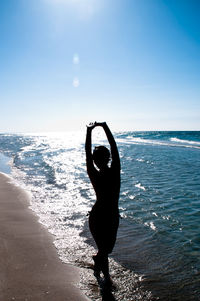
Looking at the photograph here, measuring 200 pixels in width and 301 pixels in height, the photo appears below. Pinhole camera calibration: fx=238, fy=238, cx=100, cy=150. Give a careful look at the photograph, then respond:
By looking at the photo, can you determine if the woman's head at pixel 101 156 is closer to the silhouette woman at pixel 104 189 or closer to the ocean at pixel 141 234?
the silhouette woman at pixel 104 189

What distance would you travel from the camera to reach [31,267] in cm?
451

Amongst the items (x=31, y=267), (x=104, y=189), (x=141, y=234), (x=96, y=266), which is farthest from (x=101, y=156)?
(x=141, y=234)

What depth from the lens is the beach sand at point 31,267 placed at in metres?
3.72

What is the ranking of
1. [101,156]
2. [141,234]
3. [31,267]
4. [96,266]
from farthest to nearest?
1. [141,234]
2. [31,267]
3. [96,266]
4. [101,156]

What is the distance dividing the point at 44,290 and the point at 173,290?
2.19 meters

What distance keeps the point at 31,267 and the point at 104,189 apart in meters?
2.38

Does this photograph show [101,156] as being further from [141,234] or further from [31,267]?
[141,234]

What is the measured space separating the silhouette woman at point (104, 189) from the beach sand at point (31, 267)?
85 centimetres

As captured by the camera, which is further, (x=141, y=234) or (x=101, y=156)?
(x=141, y=234)

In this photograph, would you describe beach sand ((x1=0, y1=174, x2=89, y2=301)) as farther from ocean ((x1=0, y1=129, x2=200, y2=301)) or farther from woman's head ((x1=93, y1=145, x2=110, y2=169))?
woman's head ((x1=93, y1=145, x2=110, y2=169))

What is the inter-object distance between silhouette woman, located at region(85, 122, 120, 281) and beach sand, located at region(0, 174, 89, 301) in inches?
33.6

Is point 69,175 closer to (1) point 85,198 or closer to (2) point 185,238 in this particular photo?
(1) point 85,198

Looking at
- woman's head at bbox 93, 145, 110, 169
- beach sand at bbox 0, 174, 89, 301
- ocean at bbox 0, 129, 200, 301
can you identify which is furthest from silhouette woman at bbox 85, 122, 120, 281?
ocean at bbox 0, 129, 200, 301

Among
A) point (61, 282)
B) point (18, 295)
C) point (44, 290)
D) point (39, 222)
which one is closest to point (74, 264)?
point (61, 282)
